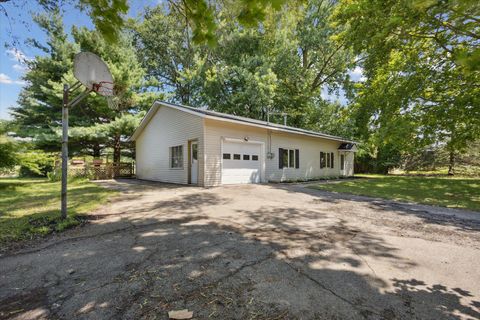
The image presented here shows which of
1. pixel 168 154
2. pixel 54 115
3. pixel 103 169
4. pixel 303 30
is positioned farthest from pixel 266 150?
pixel 54 115

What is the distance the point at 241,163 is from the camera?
11.1 metres

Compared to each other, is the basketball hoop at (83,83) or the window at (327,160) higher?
the basketball hoop at (83,83)

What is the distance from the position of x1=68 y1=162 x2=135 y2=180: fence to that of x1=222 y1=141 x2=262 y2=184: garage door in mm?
9052

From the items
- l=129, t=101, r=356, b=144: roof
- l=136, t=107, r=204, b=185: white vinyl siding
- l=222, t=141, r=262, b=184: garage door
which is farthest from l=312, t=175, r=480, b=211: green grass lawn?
l=136, t=107, r=204, b=185: white vinyl siding

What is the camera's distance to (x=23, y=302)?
2.03 meters

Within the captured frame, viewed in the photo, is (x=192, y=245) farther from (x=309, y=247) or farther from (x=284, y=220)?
(x=284, y=220)

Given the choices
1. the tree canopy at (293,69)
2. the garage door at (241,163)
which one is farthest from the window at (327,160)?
the garage door at (241,163)

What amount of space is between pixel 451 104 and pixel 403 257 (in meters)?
10.1

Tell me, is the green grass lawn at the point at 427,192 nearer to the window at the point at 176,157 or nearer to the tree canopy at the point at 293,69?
the tree canopy at the point at 293,69

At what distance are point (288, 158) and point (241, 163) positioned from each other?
3783 millimetres

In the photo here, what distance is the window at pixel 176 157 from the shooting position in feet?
37.8

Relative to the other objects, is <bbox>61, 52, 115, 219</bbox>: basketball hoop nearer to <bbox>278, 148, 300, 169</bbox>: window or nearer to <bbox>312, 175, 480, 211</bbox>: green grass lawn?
<bbox>312, 175, 480, 211</bbox>: green grass lawn

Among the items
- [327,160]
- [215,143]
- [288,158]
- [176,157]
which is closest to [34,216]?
[215,143]

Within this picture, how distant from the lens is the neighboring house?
10078 mm
